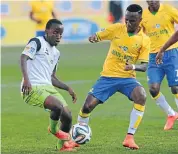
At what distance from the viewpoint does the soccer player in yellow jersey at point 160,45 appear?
12548 millimetres

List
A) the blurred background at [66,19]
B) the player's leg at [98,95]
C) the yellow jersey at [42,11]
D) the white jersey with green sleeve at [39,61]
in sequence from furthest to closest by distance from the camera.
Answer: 1. the blurred background at [66,19]
2. the yellow jersey at [42,11]
3. the player's leg at [98,95]
4. the white jersey with green sleeve at [39,61]

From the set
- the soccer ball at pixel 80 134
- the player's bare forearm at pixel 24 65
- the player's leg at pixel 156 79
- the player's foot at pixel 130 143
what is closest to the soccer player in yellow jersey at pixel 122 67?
the player's foot at pixel 130 143

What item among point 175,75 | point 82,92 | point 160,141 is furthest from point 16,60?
point 160,141

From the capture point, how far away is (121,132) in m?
12.0

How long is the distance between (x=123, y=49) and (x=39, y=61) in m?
1.39

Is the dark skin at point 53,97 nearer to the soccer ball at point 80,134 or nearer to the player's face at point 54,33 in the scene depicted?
the player's face at point 54,33


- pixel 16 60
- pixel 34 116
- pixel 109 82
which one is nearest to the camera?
pixel 109 82

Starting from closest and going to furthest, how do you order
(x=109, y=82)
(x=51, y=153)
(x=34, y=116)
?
(x=51, y=153) → (x=109, y=82) → (x=34, y=116)

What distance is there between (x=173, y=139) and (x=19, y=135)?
264cm

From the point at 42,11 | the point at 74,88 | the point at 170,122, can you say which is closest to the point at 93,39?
the point at 170,122

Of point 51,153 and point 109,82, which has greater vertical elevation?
point 109,82

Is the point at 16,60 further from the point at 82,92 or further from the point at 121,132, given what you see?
the point at 121,132

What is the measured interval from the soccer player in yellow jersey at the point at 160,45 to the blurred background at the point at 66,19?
20.0 metres

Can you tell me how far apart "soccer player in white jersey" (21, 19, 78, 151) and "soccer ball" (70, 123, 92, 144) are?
8 centimetres
